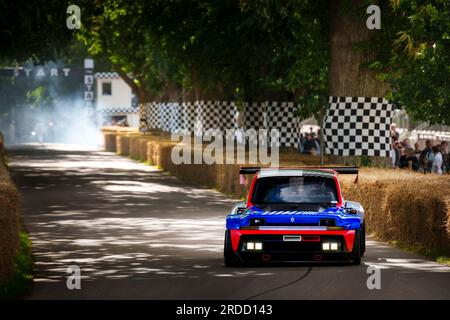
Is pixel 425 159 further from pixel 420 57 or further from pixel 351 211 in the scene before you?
pixel 351 211

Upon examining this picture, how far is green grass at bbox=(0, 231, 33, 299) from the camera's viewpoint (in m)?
13.5

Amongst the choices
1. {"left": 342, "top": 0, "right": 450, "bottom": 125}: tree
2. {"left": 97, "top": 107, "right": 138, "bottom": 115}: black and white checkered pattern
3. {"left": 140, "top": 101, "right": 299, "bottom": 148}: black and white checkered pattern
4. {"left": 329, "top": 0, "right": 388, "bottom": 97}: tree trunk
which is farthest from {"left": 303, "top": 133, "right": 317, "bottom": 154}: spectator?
{"left": 97, "top": 107, "right": 138, "bottom": 115}: black and white checkered pattern

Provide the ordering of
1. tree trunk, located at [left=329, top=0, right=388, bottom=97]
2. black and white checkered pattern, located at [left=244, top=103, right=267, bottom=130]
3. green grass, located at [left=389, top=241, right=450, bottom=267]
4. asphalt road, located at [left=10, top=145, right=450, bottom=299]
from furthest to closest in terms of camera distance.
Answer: black and white checkered pattern, located at [left=244, top=103, right=267, bottom=130]
tree trunk, located at [left=329, top=0, right=388, bottom=97]
green grass, located at [left=389, top=241, right=450, bottom=267]
asphalt road, located at [left=10, top=145, right=450, bottom=299]

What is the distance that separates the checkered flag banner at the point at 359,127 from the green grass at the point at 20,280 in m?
12.3

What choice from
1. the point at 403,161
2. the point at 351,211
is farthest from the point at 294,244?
the point at 403,161

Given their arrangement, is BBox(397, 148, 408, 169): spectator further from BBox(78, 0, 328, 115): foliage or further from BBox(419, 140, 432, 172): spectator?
BBox(78, 0, 328, 115): foliage

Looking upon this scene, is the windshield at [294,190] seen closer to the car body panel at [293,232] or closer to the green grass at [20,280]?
the car body panel at [293,232]

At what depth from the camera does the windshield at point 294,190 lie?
16.2 m

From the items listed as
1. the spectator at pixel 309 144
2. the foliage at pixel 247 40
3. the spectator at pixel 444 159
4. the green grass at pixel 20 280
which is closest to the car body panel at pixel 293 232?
the green grass at pixel 20 280

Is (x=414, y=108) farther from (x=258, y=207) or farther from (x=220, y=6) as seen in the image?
(x=258, y=207)

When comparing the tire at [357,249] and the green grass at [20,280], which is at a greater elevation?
the tire at [357,249]

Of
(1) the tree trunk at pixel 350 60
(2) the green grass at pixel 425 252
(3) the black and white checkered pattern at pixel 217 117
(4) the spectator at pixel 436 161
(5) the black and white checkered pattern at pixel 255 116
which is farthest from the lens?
(5) the black and white checkered pattern at pixel 255 116

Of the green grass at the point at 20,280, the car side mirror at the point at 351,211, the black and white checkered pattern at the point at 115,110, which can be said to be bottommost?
the black and white checkered pattern at the point at 115,110

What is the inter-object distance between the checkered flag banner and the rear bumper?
13208 millimetres
